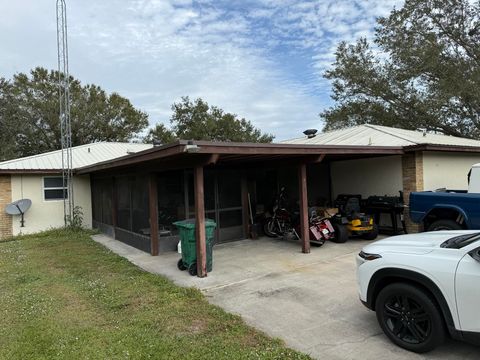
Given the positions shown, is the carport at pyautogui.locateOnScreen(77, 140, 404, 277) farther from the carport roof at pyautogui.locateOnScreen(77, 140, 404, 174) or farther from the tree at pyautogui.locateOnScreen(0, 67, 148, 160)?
the tree at pyautogui.locateOnScreen(0, 67, 148, 160)

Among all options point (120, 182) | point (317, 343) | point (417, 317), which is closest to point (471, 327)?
point (417, 317)

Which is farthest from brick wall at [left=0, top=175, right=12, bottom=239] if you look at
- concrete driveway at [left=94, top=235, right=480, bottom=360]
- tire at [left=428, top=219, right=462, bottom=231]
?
tire at [left=428, top=219, right=462, bottom=231]

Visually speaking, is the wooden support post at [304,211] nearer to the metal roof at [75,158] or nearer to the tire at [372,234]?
the tire at [372,234]

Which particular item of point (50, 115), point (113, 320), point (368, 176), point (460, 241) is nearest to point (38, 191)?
point (113, 320)

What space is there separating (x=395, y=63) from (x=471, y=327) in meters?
22.7

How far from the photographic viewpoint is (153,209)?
880 cm

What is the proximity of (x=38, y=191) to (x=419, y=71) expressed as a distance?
21.0 metres

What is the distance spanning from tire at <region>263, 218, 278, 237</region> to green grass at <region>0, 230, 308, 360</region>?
4318mm

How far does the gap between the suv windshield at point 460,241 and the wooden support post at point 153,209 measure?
668 centimetres

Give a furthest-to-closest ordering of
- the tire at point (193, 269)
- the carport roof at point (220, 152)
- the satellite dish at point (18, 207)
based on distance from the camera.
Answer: the satellite dish at point (18, 207), the tire at point (193, 269), the carport roof at point (220, 152)

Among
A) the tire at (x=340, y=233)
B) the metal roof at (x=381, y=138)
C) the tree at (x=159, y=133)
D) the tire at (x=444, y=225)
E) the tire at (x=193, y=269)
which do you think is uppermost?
the tree at (x=159, y=133)

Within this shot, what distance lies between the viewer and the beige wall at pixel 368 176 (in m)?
10.1

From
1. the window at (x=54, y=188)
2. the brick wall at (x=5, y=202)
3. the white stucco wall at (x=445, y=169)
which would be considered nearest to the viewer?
the white stucco wall at (x=445, y=169)

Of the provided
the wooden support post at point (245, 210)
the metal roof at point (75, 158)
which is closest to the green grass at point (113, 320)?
→ the wooden support post at point (245, 210)
